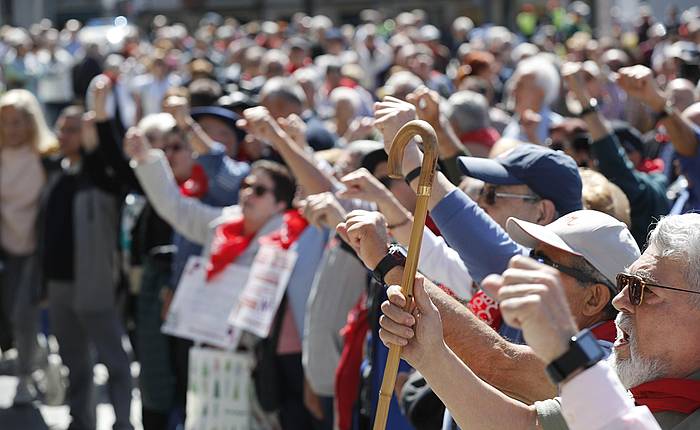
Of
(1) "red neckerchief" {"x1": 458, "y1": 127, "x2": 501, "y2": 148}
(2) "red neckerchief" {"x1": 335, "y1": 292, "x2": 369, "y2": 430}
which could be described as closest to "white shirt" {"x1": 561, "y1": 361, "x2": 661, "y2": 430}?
(2) "red neckerchief" {"x1": 335, "y1": 292, "x2": 369, "y2": 430}

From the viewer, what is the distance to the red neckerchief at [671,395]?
8.28 ft

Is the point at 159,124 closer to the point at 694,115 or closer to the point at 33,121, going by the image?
the point at 33,121

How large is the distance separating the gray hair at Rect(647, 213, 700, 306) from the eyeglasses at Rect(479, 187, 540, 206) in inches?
45.8

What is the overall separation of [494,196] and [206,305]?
2.30 metres

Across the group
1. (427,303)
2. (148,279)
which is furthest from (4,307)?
(427,303)

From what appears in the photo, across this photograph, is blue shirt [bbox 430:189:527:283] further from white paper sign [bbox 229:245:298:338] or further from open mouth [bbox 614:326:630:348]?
white paper sign [bbox 229:245:298:338]

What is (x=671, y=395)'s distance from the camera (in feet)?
8.35

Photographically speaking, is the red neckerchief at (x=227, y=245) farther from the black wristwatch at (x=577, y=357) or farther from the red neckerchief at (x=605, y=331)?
the black wristwatch at (x=577, y=357)

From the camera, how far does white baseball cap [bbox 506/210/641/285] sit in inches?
121

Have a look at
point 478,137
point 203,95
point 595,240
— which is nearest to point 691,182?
point 478,137

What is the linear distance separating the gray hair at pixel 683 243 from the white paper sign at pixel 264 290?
9.66 feet

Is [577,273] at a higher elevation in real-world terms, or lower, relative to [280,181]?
higher

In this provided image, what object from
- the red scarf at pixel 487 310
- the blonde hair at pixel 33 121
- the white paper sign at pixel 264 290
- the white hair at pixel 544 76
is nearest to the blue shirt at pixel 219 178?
the white paper sign at pixel 264 290

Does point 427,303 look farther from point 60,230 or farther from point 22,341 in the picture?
point 22,341
